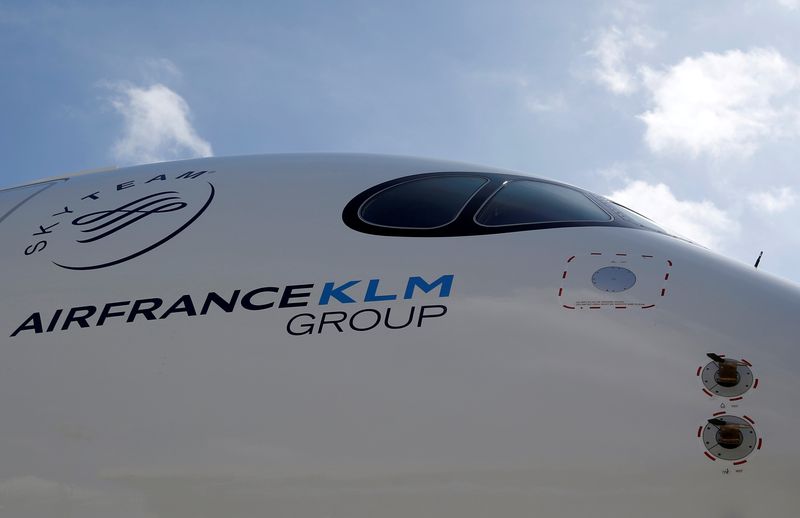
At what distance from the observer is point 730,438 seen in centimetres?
475

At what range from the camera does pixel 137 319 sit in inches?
233

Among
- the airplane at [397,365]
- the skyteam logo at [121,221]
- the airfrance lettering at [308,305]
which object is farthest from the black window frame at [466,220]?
the skyteam logo at [121,221]

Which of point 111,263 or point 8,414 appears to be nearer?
point 8,414

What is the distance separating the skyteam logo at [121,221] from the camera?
6.47 m

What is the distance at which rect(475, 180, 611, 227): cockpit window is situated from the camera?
244 inches

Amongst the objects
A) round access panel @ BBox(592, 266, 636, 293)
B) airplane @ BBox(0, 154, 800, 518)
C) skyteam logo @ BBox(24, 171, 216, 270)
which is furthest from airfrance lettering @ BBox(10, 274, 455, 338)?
round access panel @ BBox(592, 266, 636, 293)

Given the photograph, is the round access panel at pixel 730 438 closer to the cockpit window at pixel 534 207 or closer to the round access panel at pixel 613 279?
the round access panel at pixel 613 279

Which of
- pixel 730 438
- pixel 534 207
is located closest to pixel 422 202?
pixel 534 207

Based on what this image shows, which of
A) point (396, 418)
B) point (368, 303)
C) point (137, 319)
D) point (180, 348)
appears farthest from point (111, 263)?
→ point (396, 418)

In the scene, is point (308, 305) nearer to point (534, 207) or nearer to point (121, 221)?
point (534, 207)

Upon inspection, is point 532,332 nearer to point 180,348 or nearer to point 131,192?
point 180,348

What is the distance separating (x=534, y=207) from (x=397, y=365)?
1.86 meters

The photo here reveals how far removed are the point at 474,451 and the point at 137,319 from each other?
2596 millimetres

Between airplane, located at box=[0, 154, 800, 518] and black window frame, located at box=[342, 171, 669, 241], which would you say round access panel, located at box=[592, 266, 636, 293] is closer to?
airplane, located at box=[0, 154, 800, 518]
